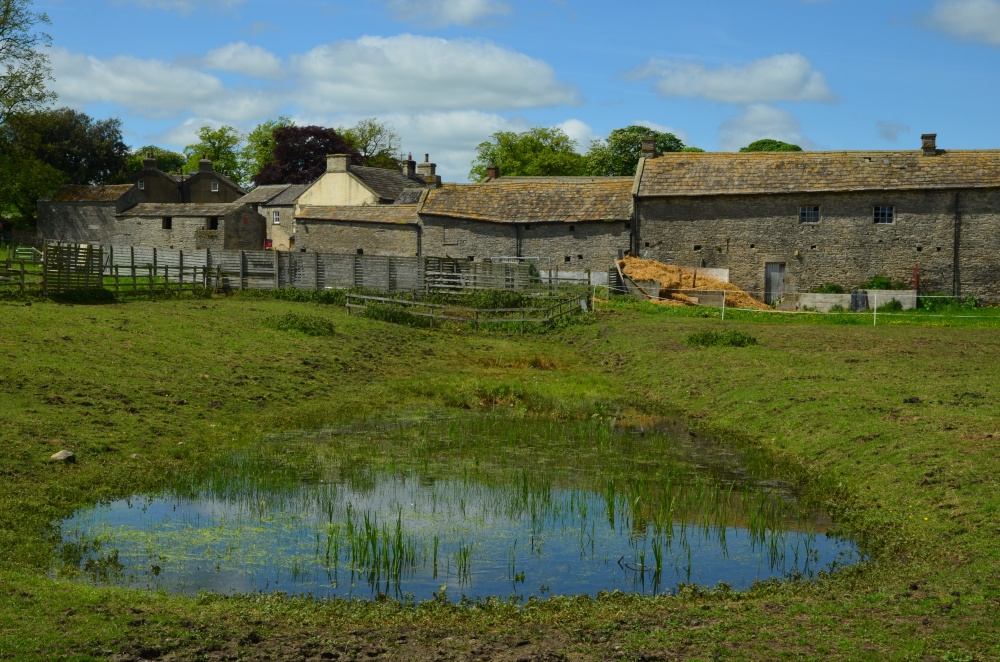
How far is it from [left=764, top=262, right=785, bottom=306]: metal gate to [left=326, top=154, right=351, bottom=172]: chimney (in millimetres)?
39620

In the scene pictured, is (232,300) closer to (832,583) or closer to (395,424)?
(395,424)

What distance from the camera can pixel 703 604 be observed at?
36.2 feet

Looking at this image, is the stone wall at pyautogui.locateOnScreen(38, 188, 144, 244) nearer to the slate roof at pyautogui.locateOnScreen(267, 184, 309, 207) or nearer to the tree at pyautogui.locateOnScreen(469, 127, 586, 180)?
the slate roof at pyautogui.locateOnScreen(267, 184, 309, 207)

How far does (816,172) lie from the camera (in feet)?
174

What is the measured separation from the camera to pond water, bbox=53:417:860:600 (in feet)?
39.8

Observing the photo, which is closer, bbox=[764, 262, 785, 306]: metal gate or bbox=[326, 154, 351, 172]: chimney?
bbox=[764, 262, 785, 306]: metal gate

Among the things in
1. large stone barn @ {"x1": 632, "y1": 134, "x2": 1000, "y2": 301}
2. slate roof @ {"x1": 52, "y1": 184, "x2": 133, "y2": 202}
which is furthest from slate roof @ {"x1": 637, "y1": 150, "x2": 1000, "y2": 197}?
slate roof @ {"x1": 52, "y1": 184, "x2": 133, "y2": 202}

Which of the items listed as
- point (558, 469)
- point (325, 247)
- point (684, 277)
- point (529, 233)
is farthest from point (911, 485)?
point (325, 247)

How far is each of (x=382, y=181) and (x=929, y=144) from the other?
1757 inches

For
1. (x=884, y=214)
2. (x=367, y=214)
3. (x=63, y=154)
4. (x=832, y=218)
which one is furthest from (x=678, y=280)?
(x=63, y=154)

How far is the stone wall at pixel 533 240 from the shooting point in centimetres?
5453

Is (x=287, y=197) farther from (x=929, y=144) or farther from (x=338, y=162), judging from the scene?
(x=929, y=144)

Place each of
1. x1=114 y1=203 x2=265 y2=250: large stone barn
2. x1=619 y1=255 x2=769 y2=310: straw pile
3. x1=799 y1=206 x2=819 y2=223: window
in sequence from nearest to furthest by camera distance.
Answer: x1=619 y1=255 x2=769 y2=310: straw pile, x1=799 y1=206 x2=819 y2=223: window, x1=114 y1=203 x2=265 y2=250: large stone barn

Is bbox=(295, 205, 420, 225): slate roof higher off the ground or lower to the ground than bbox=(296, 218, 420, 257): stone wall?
higher
